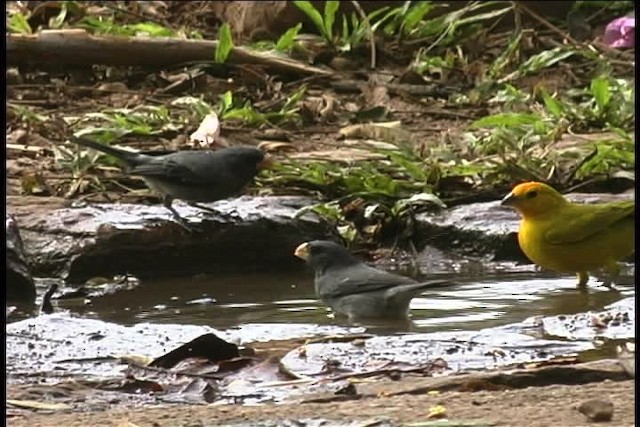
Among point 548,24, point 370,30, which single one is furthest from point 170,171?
point 548,24

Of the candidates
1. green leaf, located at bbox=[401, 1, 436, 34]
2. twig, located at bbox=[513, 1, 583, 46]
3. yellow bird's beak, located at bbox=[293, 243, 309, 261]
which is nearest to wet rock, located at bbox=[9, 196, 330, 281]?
yellow bird's beak, located at bbox=[293, 243, 309, 261]

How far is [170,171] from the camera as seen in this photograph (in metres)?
7.67

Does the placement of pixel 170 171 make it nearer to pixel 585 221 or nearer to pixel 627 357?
pixel 585 221

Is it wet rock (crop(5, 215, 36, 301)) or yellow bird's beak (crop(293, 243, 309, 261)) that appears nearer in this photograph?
wet rock (crop(5, 215, 36, 301))

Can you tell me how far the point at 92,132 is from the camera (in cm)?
892

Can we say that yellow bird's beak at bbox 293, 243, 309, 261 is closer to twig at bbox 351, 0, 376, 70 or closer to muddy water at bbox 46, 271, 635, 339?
muddy water at bbox 46, 271, 635, 339

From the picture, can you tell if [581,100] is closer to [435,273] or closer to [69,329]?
[435,273]

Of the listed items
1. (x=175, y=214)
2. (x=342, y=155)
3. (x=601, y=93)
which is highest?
(x=601, y=93)

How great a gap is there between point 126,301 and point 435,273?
1472 mm

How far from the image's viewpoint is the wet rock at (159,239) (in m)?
7.06

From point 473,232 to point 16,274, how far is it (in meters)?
2.18

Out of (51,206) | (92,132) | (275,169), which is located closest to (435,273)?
(275,169)

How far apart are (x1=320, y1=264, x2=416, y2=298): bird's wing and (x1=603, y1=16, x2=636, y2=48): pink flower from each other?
4498mm

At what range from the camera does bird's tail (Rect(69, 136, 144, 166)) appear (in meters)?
7.87
